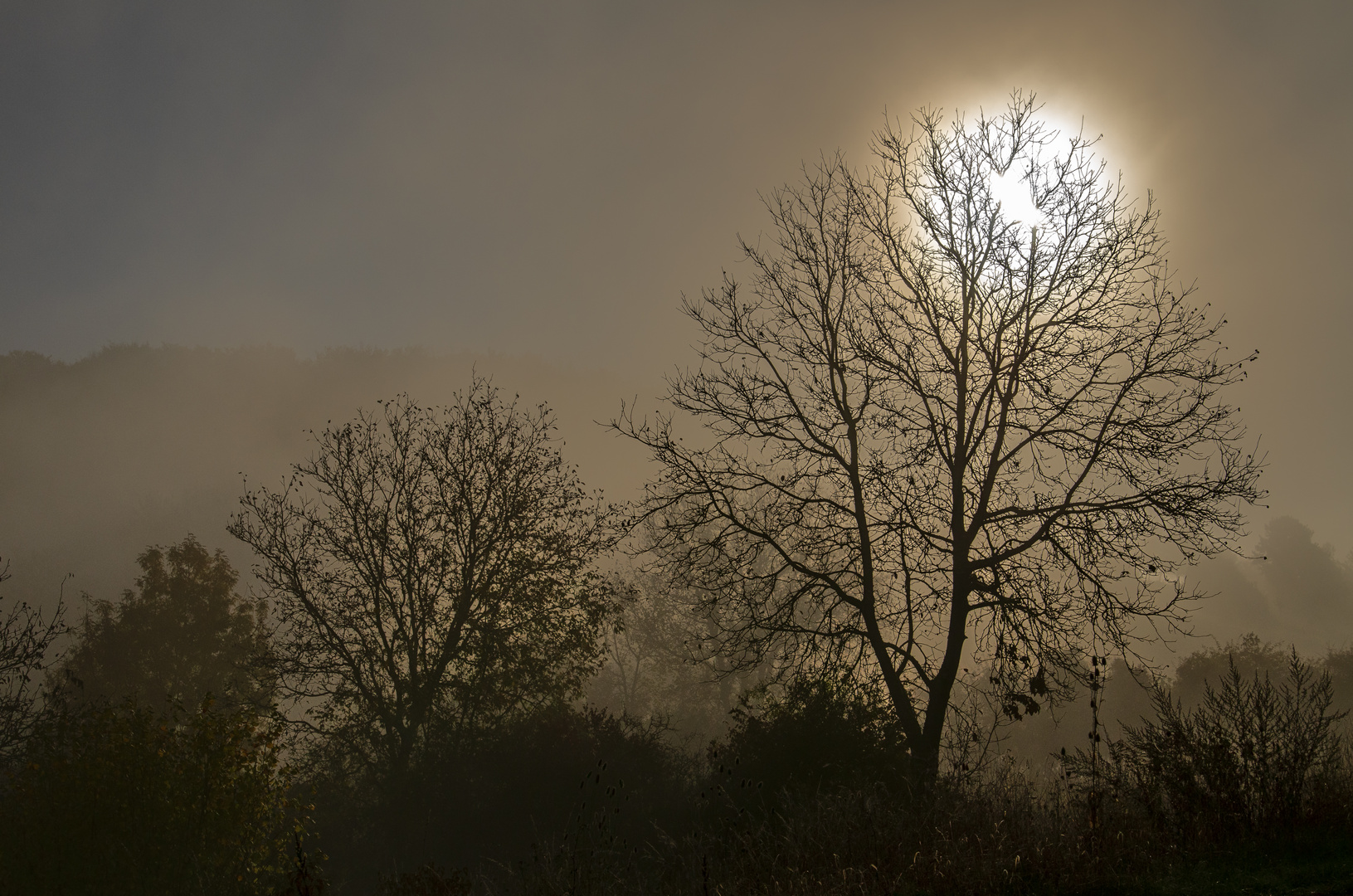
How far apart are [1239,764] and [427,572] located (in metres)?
15.4

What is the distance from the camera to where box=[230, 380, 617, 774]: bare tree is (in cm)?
1692

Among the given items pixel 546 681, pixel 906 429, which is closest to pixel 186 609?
pixel 546 681

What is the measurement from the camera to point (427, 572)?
17609 mm

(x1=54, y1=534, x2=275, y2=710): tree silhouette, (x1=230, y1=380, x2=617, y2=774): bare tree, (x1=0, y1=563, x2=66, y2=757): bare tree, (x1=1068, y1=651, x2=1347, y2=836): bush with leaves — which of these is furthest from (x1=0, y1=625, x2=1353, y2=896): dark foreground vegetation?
(x1=54, y1=534, x2=275, y2=710): tree silhouette

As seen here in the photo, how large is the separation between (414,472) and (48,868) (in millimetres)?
10385

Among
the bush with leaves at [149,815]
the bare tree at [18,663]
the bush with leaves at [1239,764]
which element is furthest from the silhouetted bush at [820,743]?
the bare tree at [18,663]

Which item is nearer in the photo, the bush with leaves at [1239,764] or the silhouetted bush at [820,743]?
the bush with leaves at [1239,764]

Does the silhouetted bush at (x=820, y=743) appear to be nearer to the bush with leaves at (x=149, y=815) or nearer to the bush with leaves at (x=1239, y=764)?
the bush with leaves at (x=1239, y=764)

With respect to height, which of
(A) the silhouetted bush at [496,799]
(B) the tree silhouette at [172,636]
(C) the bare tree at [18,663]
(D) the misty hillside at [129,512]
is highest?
(D) the misty hillside at [129,512]

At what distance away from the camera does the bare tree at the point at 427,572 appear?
55.5 ft

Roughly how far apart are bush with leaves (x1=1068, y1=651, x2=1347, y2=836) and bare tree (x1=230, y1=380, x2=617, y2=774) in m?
10.9

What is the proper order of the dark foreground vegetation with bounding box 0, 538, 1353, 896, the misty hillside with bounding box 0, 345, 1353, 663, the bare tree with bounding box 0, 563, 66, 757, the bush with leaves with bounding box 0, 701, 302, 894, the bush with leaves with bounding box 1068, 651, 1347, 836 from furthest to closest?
the misty hillside with bounding box 0, 345, 1353, 663 → the bare tree with bounding box 0, 563, 66, 757 → the bush with leaves with bounding box 0, 701, 302, 894 → the bush with leaves with bounding box 1068, 651, 1347, 836 → the dark foreground vegetation with bounding box 0, 538, 1353, 896

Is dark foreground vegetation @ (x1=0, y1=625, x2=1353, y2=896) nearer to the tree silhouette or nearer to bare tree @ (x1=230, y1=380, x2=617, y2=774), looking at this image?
bare tree @ (x1=230, y1=380, x2=617, y2=774)

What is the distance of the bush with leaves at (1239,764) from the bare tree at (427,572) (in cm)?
1086
